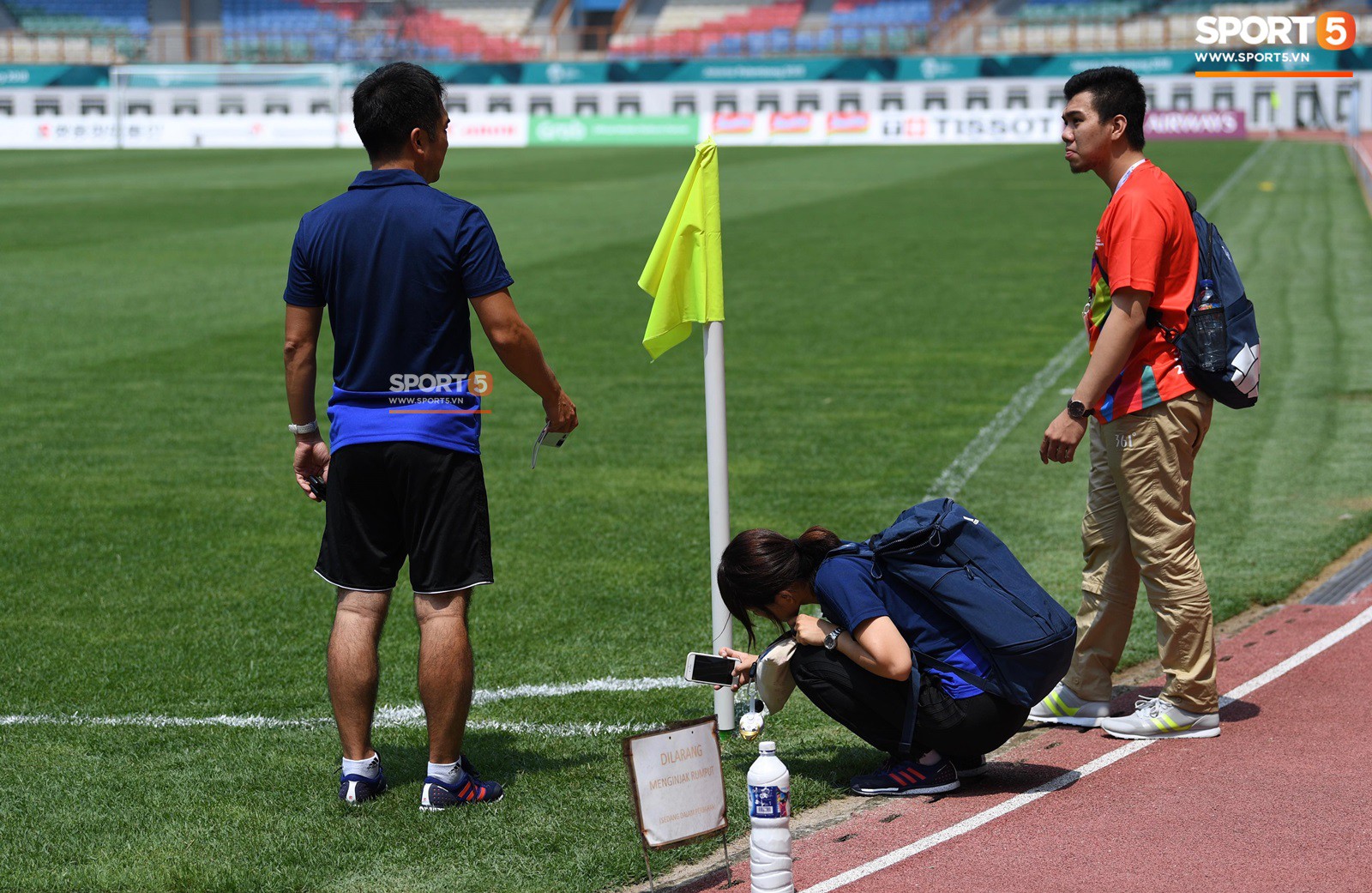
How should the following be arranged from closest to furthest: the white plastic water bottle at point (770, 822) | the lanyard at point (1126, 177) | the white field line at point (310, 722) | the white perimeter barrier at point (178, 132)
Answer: the white plastic water bottle at point (770, 822) → the lanyard at point (1126, 177) → the white field line at point (310, 722) → the white perimeter barrier at point (178, 132)

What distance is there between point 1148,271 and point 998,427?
587 centimetres

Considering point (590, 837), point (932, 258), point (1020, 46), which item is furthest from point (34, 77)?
point (590, 837)

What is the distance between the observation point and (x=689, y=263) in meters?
4.84

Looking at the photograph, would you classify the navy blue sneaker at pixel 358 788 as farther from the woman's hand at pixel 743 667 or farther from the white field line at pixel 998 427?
the white field line at pixel 998 427

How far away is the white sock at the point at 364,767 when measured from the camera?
4.59 m

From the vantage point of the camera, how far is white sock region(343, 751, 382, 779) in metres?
4.59

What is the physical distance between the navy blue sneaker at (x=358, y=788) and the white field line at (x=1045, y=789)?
1.41 metres

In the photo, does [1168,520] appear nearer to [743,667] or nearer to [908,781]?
[908,781]

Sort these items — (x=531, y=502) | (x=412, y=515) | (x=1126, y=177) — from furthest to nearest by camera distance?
(x=531, y=502) → (x=1126, y=177) → (x=412, y=515)

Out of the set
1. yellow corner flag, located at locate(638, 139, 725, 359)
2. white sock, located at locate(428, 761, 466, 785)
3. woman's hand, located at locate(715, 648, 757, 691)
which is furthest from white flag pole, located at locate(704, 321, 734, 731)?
white sock, located at locate(428, 761, 466, 785)

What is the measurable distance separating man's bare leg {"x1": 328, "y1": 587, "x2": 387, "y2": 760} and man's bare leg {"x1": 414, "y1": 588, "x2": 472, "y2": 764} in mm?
161

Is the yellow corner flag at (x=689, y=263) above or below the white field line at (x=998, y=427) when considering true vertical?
above

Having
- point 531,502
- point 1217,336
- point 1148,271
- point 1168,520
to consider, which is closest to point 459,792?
point 1168,520

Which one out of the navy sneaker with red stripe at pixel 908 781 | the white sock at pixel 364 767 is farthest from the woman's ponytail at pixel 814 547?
the white sock at pixel 364 767
